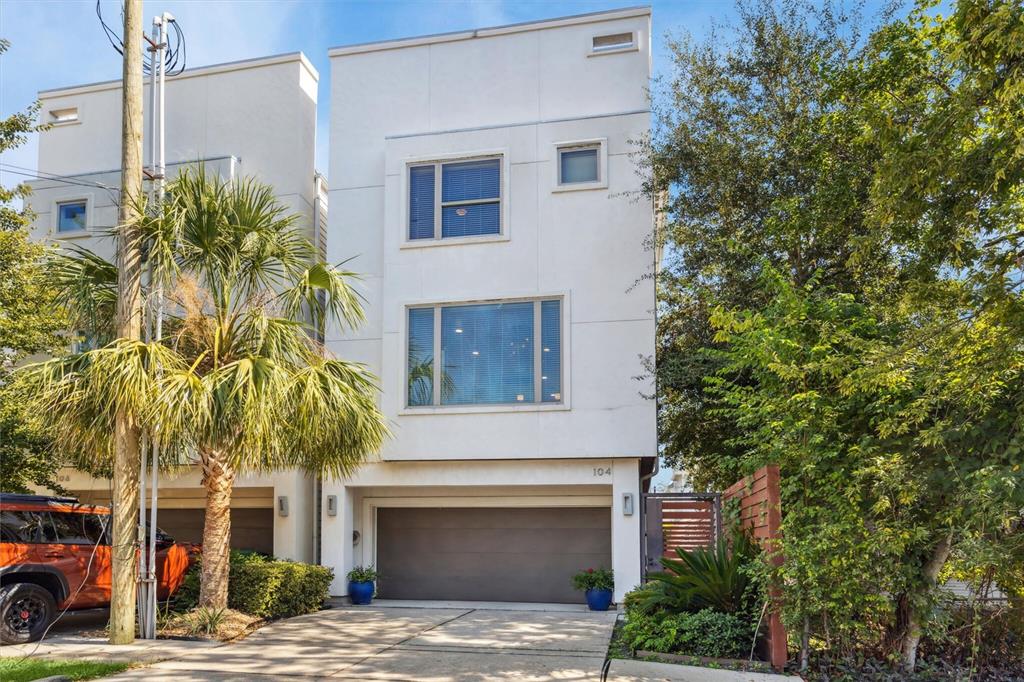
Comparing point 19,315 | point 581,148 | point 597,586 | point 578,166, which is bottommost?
point 597,586

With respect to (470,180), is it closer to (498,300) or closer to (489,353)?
(498,300)

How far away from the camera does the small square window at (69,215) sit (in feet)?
57.2

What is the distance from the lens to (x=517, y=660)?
31.4 feet

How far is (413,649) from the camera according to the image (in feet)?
33.7

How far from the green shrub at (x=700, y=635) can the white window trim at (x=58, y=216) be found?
13070 mm

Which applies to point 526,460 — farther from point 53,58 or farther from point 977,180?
point 53,58

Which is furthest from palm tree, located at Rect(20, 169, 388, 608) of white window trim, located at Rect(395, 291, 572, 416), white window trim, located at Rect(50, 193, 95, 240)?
white window trim, located at Rect(50, 193, 95, 240)

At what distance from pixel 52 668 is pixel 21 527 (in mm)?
2633

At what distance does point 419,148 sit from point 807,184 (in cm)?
642

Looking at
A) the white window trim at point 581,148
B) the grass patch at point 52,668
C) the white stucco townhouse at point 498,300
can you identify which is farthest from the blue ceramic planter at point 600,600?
the grass patch at point 52,668

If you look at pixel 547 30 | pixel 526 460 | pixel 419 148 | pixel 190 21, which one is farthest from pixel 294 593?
pixel 547 30

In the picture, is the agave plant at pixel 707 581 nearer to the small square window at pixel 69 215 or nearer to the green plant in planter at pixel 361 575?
the green plant in planter at pixel 361 575

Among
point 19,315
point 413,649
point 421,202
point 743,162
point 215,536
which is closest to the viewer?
point 413,649

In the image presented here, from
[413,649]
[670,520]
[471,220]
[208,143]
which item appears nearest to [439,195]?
[471,220]
